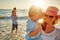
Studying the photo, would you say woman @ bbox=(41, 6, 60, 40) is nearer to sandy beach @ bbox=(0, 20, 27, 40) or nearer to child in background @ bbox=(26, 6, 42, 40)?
child in background @ bbox=(26, 6, 42, 40)

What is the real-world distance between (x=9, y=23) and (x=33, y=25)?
0.22 meters

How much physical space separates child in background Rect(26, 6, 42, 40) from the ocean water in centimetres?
4

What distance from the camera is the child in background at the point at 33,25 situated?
156 cm

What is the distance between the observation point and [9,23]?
1.57 meters

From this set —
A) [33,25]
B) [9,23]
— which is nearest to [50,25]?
[33,25]

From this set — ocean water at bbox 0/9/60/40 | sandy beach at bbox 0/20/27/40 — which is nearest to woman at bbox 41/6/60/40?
ocean water at bbox 0/9/60/40

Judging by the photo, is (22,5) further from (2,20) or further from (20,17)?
(2,20)

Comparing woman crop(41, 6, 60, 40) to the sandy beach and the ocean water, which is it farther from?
the sandy beach

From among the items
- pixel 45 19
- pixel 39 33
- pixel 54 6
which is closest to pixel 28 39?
pixel 39 33

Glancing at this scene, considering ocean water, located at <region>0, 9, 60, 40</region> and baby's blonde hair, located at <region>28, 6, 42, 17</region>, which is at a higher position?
baby's blonde hair, located at <region>28, 6, 42, 17</region>

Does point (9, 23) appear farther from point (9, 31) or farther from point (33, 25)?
point (33, 25)

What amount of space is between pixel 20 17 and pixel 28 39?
21 centimetres

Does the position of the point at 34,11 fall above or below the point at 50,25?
above

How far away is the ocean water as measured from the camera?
157cm
